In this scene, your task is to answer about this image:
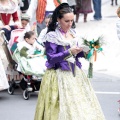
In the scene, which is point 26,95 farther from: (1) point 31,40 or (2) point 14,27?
(2) point 14,27

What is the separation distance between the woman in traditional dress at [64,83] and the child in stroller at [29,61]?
269cm

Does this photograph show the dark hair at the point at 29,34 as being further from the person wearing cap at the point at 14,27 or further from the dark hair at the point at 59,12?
the dark hair at the point at 59,12

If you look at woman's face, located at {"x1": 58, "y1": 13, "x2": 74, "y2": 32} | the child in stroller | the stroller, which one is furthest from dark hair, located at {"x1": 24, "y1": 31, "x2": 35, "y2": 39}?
woman's face, located at {"x1": 58, "y1": 13, "x2": 74, "y2": 32}

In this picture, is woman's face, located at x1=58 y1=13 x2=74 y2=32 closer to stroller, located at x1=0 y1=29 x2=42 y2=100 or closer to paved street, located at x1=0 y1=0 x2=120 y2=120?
paved street, located at x1=0 y1=0 x2=120 y2=120

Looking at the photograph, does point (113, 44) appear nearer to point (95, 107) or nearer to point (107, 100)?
point (107, 100)

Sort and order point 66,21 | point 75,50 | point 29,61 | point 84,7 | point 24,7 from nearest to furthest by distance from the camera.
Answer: point 75,50 < point 66,21 < point 29,61 < point 24,7 < point 84,7

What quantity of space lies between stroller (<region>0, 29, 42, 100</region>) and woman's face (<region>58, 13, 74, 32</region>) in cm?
295

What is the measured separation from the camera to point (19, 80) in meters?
9.39

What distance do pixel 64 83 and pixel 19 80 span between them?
12.2ft

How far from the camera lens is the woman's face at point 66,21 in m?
5.57

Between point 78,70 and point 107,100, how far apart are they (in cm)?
302

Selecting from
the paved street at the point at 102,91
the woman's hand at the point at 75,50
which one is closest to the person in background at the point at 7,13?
the paved street at the point at 102,91

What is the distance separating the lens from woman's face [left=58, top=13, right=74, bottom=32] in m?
5.57

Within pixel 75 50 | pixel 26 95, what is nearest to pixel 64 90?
pixel 75 50
